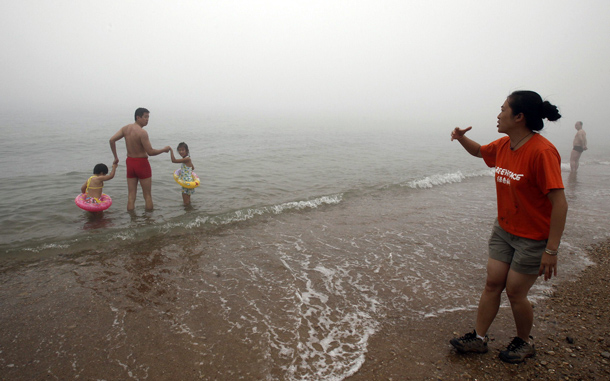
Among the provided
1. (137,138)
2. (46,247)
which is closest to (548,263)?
(46,247)

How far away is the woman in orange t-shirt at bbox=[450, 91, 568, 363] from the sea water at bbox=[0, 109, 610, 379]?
1.01 meters

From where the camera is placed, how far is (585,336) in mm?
3244

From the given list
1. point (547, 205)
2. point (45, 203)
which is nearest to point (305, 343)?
point (547, 205)

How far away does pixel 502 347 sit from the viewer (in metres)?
3.11

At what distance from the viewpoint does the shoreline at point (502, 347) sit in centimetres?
278

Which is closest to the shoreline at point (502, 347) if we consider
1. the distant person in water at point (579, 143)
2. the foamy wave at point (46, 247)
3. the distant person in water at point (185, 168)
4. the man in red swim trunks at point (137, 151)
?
the foamy wave at point (46, 247)

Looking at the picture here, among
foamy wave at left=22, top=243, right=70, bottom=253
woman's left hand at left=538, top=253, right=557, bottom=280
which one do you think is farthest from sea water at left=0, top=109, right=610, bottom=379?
woman's left hand at left=538, top=253, right=557, bottom=280

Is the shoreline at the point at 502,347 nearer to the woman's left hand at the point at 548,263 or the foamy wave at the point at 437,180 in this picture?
the woman's left hand at the point at 548,263

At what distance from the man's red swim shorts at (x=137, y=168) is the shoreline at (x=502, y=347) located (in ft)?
21.0

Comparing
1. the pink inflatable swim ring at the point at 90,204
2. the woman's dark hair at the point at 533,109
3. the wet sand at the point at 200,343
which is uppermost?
the woman's dark hair at the point at 533,109

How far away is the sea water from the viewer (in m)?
3.38

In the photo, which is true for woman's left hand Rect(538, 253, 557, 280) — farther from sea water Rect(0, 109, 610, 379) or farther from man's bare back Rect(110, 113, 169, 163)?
man's bare back Rect(110, 113, 169, 163)

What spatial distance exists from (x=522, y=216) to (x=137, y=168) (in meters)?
7.48

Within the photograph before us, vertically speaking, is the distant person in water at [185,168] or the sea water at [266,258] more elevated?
the distant person in water at [185,168]
